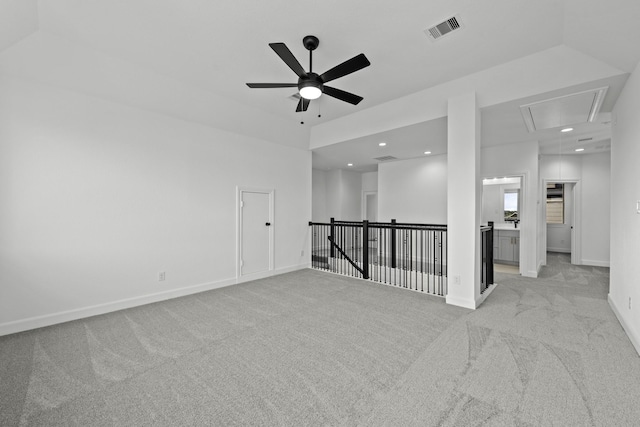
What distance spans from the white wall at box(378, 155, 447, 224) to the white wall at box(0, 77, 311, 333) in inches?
175

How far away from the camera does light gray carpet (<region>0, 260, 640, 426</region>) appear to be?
5.78 feet

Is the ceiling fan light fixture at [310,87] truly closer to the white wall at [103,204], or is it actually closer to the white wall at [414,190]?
the white wall at [103,204]

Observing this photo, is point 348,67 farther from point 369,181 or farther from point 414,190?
point 369,181

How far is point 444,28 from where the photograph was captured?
2.75m

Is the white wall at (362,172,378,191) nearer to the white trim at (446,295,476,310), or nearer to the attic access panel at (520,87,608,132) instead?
the attic access panel at (520,87,608,132)

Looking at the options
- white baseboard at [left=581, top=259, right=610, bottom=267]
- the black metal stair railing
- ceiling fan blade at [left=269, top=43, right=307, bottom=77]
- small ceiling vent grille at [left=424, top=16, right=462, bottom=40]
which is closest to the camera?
ceiling fan blade at [left=269, top=43, right=307, bottom=77]

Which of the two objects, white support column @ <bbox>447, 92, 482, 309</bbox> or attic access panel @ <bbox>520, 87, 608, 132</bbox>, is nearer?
attic access panel @ <bbox>520, 87, 608, 132</bbox>

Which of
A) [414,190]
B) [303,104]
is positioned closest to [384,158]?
[414,190]

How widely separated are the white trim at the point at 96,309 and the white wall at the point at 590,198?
8501 millimetres

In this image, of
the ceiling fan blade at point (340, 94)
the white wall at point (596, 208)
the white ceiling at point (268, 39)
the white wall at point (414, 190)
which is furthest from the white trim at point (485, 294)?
the white wall at point (596, 208)

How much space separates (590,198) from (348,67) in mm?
7701

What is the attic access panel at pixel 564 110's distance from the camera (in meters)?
3.38

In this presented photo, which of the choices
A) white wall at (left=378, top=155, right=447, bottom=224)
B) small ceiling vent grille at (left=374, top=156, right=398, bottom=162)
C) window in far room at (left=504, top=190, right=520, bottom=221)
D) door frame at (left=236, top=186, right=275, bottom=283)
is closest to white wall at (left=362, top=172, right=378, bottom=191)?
white wall at (left=378, top=155, right=447, bottom=224)

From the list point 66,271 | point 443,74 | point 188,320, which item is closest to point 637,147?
point 443,74
